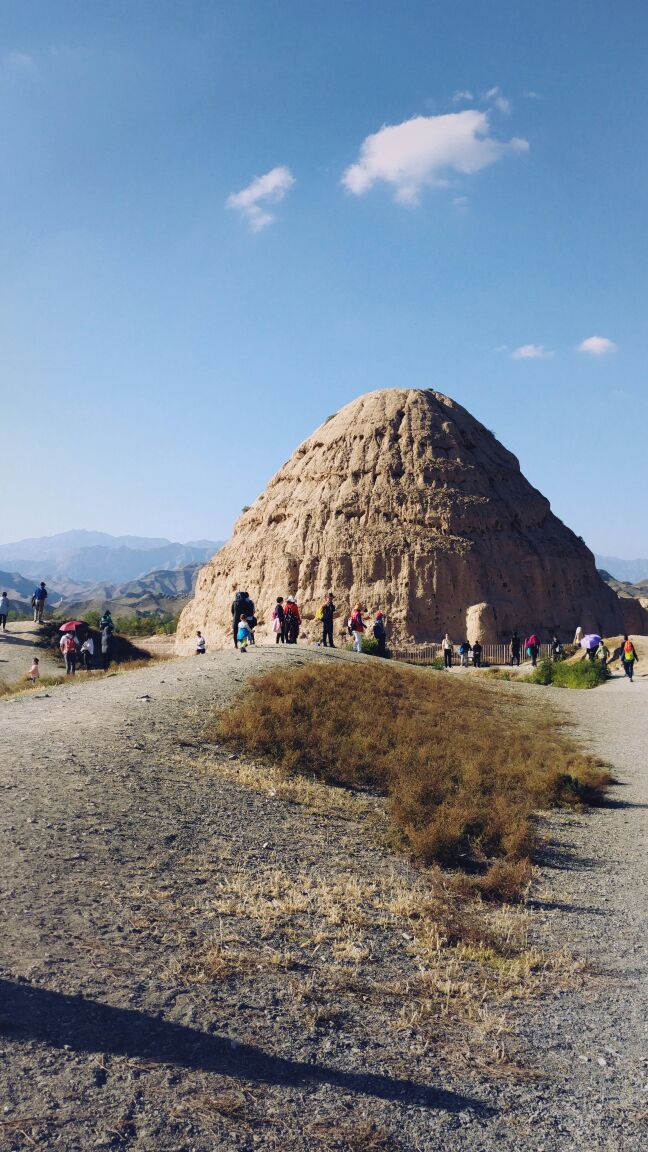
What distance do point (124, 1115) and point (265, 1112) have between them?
0.65 metres

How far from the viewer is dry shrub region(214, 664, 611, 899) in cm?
808

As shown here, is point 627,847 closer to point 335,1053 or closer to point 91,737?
point 335,1053

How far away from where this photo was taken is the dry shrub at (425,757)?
8078mm

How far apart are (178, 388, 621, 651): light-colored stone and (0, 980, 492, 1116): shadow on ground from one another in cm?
2683

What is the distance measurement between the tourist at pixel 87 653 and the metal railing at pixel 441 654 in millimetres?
11042

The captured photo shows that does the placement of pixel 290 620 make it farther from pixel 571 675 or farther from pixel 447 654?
pixel 447 654

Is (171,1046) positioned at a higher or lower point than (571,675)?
lower

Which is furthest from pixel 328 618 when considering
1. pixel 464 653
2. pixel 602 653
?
pixel 602 653

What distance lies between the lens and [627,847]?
854cm

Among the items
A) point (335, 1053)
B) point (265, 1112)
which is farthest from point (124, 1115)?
point (335, 1053)

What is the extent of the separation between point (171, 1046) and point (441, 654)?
27.1 meters

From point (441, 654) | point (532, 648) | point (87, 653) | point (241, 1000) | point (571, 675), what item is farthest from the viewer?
→ point (441, 654)

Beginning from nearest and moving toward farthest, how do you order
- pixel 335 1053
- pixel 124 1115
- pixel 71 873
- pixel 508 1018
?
pixel 124 1115
pixel 335 1053
pixel 508 1018
pixel 71 873

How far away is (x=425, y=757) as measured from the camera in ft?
34.5
